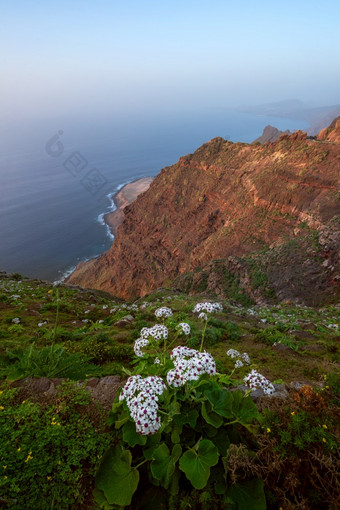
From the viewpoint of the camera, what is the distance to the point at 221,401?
337 cm

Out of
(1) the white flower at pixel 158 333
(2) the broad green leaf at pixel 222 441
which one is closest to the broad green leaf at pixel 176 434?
(2) the broad green leaf at pixel 222 441

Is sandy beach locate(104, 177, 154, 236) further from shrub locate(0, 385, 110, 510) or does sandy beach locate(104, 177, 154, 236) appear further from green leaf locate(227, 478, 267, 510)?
green leaf locate(227, 478, 267, 510)

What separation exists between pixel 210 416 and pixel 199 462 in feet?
1.71

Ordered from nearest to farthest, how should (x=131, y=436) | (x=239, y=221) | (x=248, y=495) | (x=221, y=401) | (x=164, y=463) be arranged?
(x=248, y=495)
(x=164, y=463)
(x=131, y=436)
(x=221, y=401)
(x=239, y=221)

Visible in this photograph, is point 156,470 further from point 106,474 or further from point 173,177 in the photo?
point 173,177

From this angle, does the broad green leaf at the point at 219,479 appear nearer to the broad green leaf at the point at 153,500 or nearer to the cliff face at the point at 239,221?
the broad green leaf at the point at 153,500

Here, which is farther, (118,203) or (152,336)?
(118,203)

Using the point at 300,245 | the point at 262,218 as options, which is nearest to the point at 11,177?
the point at 262,218

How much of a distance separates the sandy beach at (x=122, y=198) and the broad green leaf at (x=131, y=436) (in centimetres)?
11489

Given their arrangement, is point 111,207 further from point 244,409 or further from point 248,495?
point 248,495

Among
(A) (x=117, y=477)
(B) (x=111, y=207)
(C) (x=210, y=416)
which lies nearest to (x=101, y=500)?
(A) (x=117, y=477)

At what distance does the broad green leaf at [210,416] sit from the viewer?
3129 millimetres

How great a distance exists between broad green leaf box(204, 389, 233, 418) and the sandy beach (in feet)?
377

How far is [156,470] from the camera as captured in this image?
2.92 m
